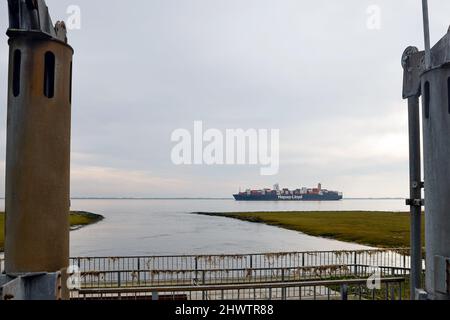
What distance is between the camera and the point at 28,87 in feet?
15.3

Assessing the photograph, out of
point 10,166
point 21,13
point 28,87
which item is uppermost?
point 21,13

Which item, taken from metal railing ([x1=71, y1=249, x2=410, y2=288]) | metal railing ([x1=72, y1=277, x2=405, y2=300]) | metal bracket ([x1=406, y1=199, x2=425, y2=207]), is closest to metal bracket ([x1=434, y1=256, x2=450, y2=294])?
metal bracket ([x1=406, y1=199, x2=425, y2=207])

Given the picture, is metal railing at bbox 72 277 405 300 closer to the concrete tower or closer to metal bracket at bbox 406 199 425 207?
metal bracket at bbox 406 199 425 207

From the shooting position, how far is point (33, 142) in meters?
4.65

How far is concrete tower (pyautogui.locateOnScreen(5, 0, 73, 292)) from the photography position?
466 cm

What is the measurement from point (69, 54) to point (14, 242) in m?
2.38

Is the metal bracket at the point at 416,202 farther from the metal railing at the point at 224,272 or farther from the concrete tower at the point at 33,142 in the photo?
the metal railing at the point at 224,272

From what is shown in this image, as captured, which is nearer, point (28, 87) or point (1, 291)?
point (1, 291)

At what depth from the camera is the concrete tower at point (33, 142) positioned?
15.3 feet

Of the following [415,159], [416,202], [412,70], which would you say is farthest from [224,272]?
[412,70]
